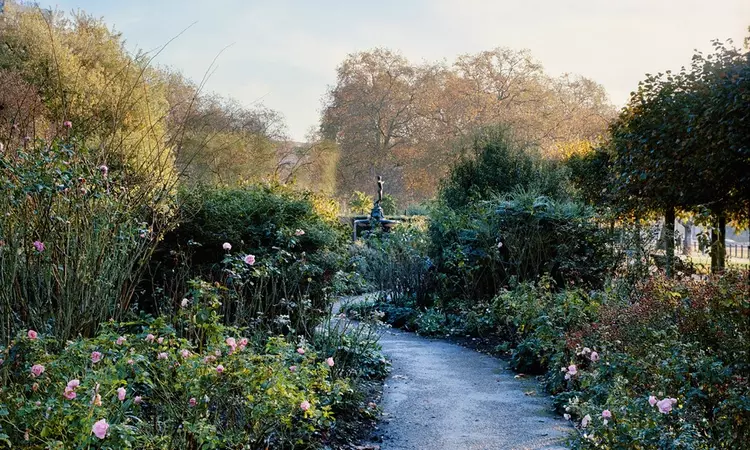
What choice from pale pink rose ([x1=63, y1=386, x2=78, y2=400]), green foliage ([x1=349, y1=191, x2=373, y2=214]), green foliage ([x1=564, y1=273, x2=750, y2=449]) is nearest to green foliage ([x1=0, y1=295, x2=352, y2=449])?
pale pink rose ([x1=63, y1=386, x2=78, y2=400])

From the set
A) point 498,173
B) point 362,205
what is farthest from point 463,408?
point 362,205

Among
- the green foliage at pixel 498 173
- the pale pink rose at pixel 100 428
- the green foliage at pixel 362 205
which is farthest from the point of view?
the green foliage at pixel 362 205

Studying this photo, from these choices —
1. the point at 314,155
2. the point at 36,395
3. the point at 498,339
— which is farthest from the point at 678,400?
the point at 314,155

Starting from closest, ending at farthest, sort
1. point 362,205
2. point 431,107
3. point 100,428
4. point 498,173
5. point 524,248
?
point 100,428, point 524,248, point 498,173, point 362,205, point 431,107

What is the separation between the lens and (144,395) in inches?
125

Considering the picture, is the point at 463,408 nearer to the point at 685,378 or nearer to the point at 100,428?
the point at 685,378

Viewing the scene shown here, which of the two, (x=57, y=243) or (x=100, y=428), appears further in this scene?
(x=57, y=243)

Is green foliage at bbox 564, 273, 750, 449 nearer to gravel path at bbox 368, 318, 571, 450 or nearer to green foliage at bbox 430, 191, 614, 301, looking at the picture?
gravel path at bbox 368, 318, 571, 450

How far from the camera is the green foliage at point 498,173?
448 inches

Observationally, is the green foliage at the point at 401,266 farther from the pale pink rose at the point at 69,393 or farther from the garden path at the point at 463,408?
the pale pink rose at the point at 69,393

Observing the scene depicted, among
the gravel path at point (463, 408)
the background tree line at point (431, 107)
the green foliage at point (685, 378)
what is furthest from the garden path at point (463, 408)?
the background tree line at point (431, 107)

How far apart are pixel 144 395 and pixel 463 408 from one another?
2277mm

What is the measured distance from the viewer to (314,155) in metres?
25.5

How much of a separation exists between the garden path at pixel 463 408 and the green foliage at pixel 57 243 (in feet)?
5.93
